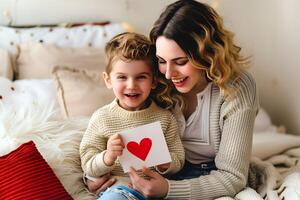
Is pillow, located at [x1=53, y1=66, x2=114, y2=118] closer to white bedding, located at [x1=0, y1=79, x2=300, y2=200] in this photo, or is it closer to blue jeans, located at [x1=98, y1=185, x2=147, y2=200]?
white bedding, located at [x1=0, y1=79, x2=300, y2=200]

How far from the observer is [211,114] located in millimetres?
1386

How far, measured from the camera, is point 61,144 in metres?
1.49

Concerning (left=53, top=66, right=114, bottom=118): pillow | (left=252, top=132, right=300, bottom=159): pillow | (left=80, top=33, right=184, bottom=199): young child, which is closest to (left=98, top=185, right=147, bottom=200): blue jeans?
(left=80, top=33, right=184, bottom=199): young child

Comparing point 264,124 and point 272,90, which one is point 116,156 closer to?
point 264,124

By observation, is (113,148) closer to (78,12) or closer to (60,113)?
(60,113)

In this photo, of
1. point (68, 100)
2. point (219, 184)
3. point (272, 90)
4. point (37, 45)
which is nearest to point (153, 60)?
point (219, 184)

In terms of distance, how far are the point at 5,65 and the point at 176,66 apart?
0.93 meters

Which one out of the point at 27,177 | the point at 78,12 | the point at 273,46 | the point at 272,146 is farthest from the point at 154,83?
the point at 273,46

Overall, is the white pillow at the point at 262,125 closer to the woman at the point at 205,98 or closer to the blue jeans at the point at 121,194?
the woman at the point at 205,98

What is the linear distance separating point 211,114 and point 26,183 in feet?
1.90

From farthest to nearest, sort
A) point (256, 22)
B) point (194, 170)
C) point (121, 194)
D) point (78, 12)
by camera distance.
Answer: point (256, 22), point (78, 12), point (194, 170), point (121, 194)

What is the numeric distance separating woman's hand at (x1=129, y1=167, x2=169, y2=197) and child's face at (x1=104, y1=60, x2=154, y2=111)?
207mm

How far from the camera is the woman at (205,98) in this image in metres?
1.27

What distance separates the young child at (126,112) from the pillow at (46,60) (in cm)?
64
